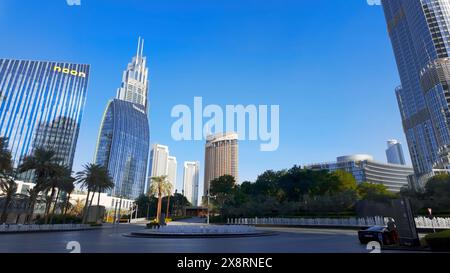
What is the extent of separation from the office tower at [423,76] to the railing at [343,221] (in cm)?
8261

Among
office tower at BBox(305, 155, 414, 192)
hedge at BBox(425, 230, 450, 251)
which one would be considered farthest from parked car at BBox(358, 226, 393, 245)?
office tower at BBox(305, 155, 414, 192)

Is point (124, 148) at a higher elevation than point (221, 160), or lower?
higher

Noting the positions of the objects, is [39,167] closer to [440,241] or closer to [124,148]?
[440,241]

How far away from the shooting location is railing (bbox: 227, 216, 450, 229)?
2488 centimetres

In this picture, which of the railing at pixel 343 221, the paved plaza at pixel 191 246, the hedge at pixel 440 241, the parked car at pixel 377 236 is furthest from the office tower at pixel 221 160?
the hedge at pixel 440 241

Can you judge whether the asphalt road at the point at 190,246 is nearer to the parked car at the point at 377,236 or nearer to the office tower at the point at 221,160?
the parked car at the point at 377,236

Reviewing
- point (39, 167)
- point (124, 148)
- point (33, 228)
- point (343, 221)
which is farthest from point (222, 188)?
point (124, 148)

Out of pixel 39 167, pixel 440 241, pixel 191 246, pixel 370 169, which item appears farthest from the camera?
pixel 370 169

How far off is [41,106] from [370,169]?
194559 mm

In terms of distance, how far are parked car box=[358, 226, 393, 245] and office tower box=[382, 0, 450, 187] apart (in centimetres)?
10458

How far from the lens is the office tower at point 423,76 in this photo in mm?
103625

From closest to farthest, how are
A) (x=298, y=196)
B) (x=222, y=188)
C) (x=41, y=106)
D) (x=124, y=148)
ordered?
(x=298, y=196)
(x=222, y=188)
(x=41, y=106)
(x=124, y=148)

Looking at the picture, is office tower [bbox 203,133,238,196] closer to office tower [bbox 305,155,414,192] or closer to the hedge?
office tower [bbox 305,155,414,192]

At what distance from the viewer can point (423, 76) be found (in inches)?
4437
